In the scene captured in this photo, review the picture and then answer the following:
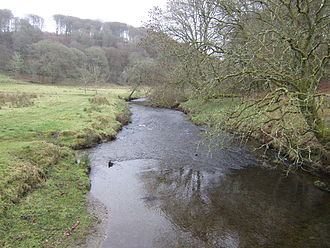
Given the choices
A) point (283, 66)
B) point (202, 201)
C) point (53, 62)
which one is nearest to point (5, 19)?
point (53, 62)

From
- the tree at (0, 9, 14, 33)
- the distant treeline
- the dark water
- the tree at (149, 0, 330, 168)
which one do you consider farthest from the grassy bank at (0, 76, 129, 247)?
the tree at (0, 9, 14, 33)

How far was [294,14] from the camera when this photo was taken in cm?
1078

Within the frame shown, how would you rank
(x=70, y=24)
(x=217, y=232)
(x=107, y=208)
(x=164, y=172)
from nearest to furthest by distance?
(x=217, y=232), (x=107, y=208), (x=164, y=172), (x=70, y=24)

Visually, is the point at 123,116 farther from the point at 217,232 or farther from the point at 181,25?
the point at 217,232

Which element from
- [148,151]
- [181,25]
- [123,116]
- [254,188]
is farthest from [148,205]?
[181,25]

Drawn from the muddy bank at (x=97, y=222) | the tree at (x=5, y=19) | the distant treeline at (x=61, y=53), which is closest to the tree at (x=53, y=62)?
the distant treeline at (x=61, y=53)

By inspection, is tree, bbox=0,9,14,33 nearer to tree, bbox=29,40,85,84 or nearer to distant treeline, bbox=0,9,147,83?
distant treeline, bbox=0,9,147,83

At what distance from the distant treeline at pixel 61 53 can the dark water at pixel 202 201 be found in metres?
30.5

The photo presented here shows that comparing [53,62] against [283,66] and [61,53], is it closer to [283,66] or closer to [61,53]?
[61,53]

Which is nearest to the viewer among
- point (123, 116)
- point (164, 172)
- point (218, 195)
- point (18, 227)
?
point (18, 227)

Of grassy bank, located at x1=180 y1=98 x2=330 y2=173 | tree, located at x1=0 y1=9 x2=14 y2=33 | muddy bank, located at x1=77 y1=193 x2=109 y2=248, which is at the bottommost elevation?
muddy bank, located at x1=77 y1=193 x2=109 y2=248

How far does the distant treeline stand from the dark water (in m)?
30.5

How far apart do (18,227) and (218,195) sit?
6740 millimetres

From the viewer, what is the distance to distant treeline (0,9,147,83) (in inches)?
2510
